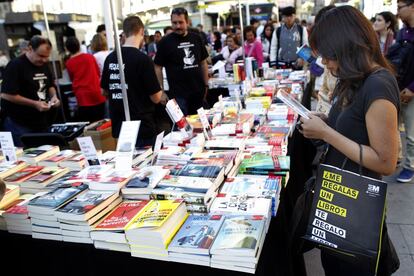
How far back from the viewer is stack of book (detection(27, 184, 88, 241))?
1.41m

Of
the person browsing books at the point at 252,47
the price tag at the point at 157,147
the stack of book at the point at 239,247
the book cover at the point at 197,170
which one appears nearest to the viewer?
the stack of book at the point at 239,247

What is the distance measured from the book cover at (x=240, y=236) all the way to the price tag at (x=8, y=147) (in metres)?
1.36

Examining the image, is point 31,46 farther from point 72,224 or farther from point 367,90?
point 367,90

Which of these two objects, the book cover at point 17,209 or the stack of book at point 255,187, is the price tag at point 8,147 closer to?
the book cover at point 17,209

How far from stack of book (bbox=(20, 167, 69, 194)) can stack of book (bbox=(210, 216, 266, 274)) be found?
101 cm

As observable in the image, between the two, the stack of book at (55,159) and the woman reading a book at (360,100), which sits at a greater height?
the woman reading a book at (360,100)

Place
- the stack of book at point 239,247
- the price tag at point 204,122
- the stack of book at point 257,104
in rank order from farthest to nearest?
the stack of book at point 257,104 < the price tag at point 204,122 < the stack of book at point 239,247

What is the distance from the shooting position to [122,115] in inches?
116

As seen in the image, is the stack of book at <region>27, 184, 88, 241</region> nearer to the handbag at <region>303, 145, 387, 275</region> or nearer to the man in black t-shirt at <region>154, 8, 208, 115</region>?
the handbag at <region>303, 145, 387, 275</region>

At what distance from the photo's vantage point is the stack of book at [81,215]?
1.35 metres

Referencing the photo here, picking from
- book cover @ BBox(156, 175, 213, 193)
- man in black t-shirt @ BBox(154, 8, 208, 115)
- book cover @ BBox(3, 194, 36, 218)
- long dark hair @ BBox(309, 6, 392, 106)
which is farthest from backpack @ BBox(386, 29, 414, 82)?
book cover @ BBox(3, 194, 36, 218)

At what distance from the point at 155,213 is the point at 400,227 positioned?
219 cm

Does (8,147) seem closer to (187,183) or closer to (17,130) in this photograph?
(187,183)

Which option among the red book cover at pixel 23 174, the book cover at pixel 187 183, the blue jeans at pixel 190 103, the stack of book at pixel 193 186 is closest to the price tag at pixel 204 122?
the stack of book at pixel 193 186
